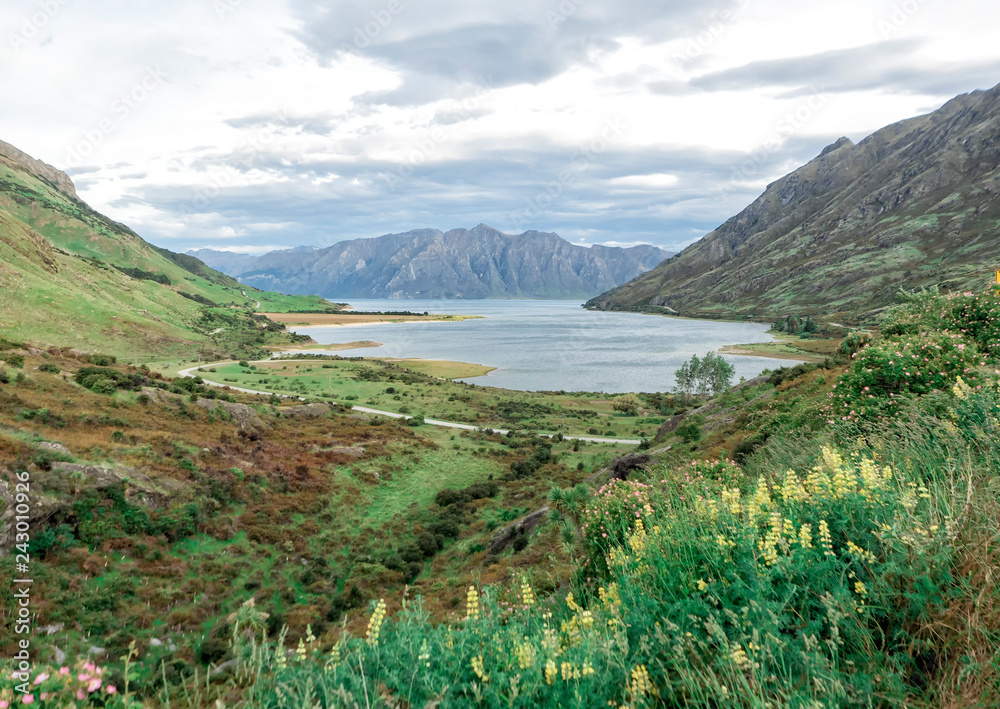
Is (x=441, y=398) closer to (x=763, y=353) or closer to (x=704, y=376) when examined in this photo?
(x=704, y=376)

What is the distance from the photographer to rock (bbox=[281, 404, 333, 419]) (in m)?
50.6

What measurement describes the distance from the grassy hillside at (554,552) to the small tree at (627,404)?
39993mm

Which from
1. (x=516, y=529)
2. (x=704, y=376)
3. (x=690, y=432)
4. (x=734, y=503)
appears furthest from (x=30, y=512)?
(x=704, y=376)

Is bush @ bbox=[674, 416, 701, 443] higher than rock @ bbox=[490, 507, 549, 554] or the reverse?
higher

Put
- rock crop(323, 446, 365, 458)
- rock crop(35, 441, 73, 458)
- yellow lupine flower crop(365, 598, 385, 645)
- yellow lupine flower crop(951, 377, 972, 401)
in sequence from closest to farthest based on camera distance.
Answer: yellow lupine flower crop(365, 598, 385, 645), yellow lupine flower crop(951, 377, 972, 401), rock crop(35, 441, 73, 458), rock crop(323, 446, 365, 458)

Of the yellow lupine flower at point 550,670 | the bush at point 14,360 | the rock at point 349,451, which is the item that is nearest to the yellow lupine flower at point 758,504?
the yellow lupine flower at point 550,670

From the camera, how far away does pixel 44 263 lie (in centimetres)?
11344

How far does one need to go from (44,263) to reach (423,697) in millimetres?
155887

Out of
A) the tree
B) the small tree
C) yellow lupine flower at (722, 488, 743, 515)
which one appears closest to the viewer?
yellow lupine flower at (722, 488, 743, 515)

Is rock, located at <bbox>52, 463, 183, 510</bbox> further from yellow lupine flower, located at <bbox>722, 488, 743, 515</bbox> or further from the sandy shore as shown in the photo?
the sandy shore

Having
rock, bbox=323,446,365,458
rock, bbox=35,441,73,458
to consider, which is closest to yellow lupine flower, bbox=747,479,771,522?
rock, bbox=35,441,73,458

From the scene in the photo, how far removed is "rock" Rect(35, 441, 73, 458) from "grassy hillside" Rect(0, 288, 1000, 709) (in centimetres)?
53

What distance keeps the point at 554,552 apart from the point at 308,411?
143ft

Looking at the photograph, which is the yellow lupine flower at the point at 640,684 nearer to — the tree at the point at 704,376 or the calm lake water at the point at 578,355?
the tree at the point at 704,376
